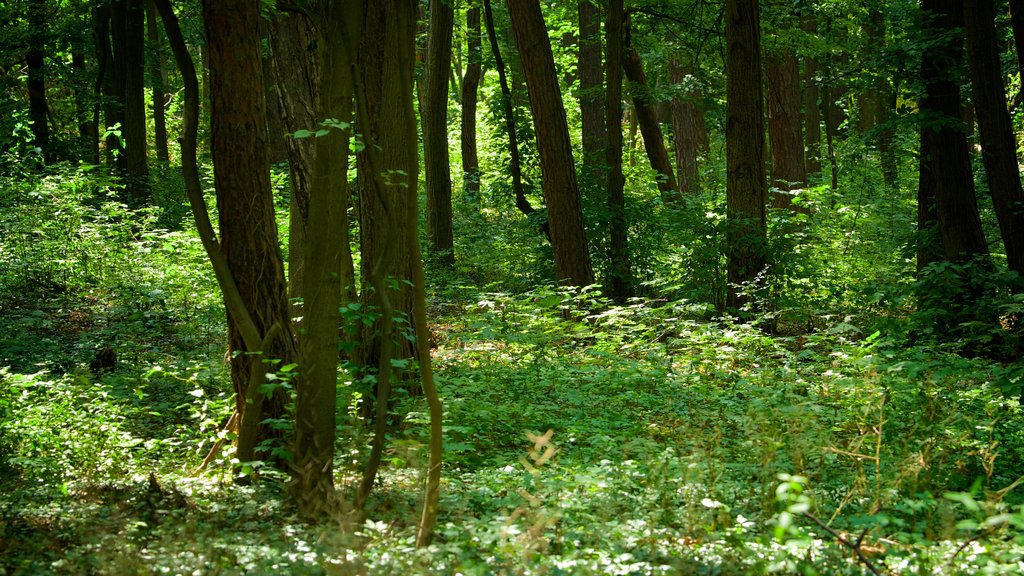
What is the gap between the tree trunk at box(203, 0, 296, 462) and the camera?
5418 mm

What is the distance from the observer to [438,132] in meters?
15.4

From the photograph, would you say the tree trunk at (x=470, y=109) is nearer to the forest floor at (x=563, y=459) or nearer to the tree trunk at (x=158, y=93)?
the tree trunk at (x=158, y=93)

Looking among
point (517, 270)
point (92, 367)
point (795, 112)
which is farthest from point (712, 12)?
point (92, 367)

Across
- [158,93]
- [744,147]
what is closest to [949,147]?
[744,147]

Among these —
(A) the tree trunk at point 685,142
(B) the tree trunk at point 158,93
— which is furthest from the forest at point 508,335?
(B) the tree trunk at point 158,93

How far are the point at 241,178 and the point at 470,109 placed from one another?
16366mm

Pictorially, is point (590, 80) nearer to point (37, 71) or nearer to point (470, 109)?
point (470, 109)

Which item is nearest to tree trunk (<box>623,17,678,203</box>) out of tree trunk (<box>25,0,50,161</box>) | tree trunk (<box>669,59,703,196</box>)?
tree trunk (<box>669,59,703,196</box>)

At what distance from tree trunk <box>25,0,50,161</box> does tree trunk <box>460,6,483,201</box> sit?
29.6ft

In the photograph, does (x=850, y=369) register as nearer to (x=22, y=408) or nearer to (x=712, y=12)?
(x=22, y=408)

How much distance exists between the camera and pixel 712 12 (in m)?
13.3

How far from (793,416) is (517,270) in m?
10.4

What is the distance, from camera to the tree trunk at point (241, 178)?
17.8 feet

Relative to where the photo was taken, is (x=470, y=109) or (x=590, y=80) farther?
(x=470, y=109)
